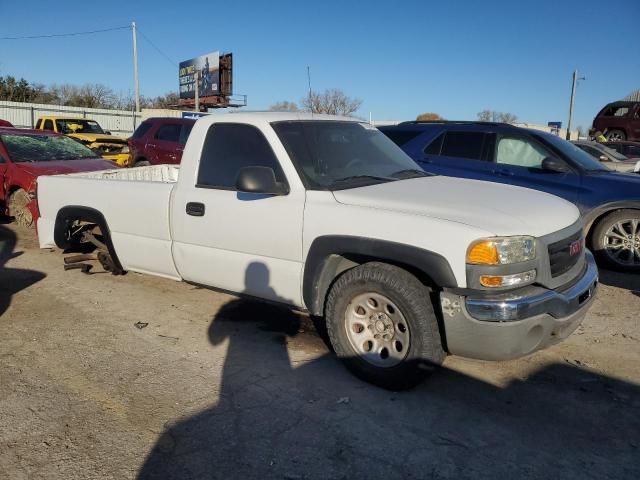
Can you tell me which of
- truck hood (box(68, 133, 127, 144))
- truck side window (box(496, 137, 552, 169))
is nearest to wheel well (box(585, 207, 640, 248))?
truck side window (box(496, 137, 552, 169))

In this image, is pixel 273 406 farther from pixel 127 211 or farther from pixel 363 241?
pixel 127 211

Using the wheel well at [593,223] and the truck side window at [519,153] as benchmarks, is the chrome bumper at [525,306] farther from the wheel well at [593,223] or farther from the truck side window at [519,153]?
the truck side window at [519,153]

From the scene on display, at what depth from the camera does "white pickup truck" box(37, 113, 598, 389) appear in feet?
10.3

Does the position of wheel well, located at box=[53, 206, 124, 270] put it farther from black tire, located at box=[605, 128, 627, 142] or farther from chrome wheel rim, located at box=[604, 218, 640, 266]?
black tire, located at box=[605, 128, 627, 142]

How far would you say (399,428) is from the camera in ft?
10.3

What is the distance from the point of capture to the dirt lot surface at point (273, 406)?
111 inches

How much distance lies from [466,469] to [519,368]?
4.64 ft

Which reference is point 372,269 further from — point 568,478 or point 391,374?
point 568,478

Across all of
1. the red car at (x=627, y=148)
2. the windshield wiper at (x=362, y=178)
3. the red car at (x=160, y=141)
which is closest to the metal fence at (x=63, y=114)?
the red car at (x=160, y=141)

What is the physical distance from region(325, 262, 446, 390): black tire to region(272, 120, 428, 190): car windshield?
0.73 meters

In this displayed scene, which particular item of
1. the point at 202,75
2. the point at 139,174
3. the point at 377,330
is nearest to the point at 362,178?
the point at 377,330

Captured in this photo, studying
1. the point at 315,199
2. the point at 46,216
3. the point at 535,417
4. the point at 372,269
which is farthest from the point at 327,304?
the point at 46,216

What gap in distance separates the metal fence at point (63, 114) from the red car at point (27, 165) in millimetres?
23445

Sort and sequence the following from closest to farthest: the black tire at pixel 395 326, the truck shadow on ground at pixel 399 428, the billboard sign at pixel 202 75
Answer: the truck shadow on ground at pixel 399 428 < the black tire at pixel 395 326 < the billboard sign at pixel 202 75
